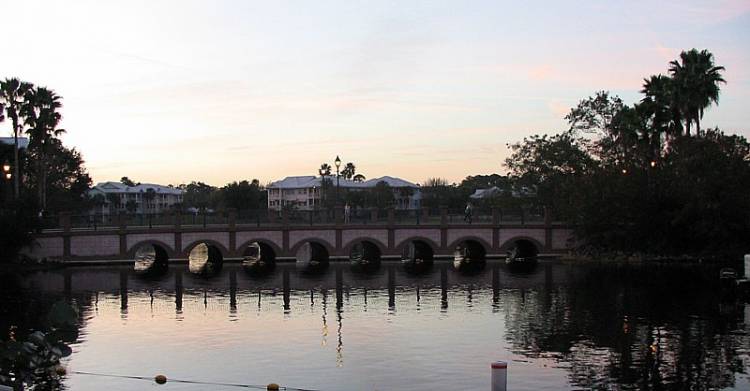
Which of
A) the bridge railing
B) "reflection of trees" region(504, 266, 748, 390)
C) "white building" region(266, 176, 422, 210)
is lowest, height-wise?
"reflection of trees" region(504, 266, 748, 390)

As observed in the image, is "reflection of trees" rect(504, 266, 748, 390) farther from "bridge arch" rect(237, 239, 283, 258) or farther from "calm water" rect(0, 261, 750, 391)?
"bridge arch" rect(237, 239, 283, 258)

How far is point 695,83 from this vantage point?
67125 millimetres

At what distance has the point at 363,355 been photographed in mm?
25750

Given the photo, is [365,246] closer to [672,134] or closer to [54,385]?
[672,134]

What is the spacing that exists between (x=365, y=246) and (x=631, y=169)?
2416 centimetres

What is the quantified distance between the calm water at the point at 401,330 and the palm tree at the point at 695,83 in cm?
2106

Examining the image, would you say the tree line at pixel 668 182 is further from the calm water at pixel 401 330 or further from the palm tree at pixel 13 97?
the palm tree at pixel 13 97

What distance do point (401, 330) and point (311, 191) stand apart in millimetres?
138597

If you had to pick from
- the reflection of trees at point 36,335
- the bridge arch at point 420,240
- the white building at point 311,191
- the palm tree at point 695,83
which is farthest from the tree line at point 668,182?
the white building at point 311,191

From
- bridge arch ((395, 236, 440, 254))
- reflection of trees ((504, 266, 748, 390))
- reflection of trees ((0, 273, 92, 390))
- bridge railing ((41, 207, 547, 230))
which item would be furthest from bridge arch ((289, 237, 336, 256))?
reflection of trees ((504, 266, 748, 390))

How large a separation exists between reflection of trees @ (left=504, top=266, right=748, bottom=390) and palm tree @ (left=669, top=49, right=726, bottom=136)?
80.1 feet

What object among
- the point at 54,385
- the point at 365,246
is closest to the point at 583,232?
the point at 365,246

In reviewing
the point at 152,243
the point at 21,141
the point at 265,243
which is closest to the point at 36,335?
the point at 152,243

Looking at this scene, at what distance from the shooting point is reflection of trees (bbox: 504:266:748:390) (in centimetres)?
2264
